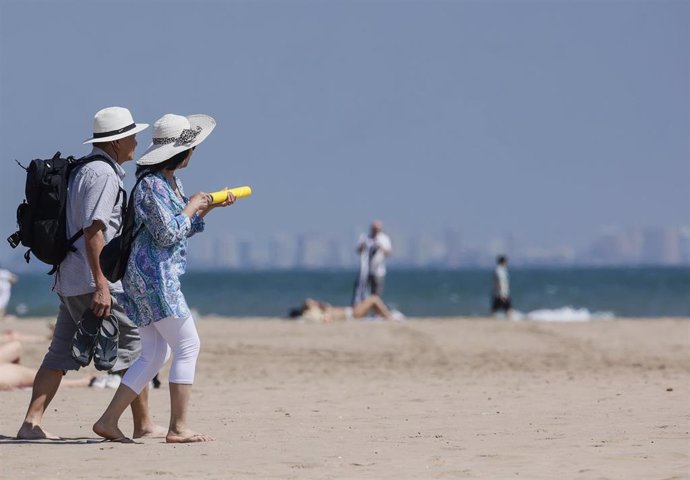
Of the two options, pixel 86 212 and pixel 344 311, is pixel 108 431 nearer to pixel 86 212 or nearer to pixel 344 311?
pixel 86 212

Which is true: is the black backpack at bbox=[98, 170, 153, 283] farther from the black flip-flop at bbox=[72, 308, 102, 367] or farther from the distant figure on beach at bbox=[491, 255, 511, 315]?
the distant figure on beach at bbox=[491, 255, 511, 315]

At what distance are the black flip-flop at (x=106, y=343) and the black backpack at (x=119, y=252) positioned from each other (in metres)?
0.27

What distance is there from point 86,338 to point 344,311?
1643 cm

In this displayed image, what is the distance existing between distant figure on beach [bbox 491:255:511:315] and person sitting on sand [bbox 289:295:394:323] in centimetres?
336

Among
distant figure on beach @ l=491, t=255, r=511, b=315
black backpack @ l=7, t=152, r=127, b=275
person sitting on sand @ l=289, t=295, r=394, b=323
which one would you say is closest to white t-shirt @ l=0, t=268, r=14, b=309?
person sitting on sand @ l=289, t=295, r=394, b=323

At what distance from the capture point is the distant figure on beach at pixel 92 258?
24.1 feet

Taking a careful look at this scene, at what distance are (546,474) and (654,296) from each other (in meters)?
60.2

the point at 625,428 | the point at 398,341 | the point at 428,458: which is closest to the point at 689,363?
the point at 398,341

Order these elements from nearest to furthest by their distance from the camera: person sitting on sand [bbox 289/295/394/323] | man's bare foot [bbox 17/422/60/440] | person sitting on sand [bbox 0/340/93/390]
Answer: man's bare foot [bbox 17/422/60/440], person sitting on sand [bbox 0/340/93/390], person sitting on sand [bbox 289/295/394/323]

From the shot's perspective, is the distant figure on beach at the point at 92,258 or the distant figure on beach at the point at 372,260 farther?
the distant figure on beach at the point at 372,260

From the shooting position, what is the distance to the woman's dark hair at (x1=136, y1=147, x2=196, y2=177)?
7.38m

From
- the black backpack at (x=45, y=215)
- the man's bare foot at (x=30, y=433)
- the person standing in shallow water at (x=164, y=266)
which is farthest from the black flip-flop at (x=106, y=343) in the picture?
the man's bare foot at (x=30, y=433)

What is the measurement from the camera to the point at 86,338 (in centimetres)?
739

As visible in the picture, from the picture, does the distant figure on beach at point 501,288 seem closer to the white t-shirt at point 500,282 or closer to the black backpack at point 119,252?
the white t-shirt at point 500,282
